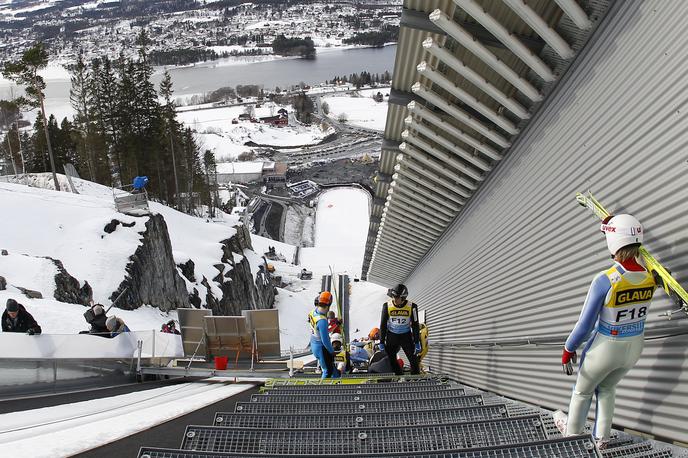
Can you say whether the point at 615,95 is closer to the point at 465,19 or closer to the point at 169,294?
the point at 465,19

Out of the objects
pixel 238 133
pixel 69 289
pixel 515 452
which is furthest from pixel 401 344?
pixel 238 133

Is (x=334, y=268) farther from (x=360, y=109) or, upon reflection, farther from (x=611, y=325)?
(x=360, y=109)

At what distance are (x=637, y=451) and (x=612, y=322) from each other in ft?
2.71

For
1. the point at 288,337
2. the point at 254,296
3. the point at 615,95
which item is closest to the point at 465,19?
the point at 615,95

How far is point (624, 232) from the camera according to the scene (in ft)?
12.3

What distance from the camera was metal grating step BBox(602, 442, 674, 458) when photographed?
3.40 metres

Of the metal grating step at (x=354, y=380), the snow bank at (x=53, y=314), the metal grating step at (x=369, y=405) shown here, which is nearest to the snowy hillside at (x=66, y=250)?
the snow bank at (x=53, y=314)

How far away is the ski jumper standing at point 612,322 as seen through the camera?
3762mm

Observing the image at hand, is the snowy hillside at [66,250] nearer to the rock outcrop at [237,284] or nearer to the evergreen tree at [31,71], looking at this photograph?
the rock outcrop at [237,284]

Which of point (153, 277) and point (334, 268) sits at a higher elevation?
point (334, 268)

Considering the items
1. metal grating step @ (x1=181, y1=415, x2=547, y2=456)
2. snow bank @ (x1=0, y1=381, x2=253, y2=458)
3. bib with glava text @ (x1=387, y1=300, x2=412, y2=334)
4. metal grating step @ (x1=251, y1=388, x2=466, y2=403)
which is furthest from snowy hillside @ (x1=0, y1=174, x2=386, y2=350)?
metal grating step @ (x1=181, y1=415, x2=547, y2=456)

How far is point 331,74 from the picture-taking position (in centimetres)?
16688

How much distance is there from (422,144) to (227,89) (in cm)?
14161

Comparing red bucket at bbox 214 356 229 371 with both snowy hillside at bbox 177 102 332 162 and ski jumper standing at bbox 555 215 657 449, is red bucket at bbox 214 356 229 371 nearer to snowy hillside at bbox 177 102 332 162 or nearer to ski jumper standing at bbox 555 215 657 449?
ski jumper standing at bbox 555 215 657 449
